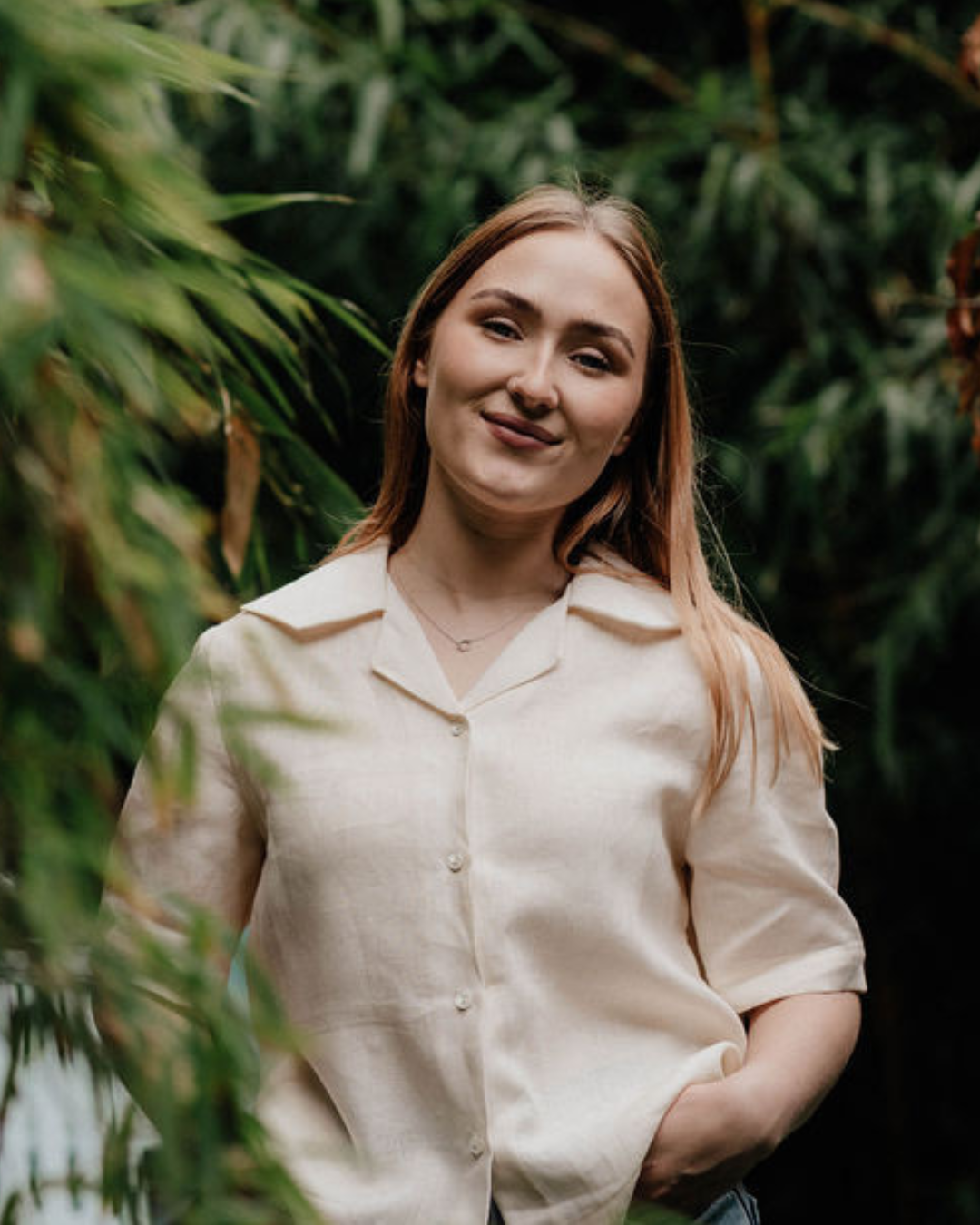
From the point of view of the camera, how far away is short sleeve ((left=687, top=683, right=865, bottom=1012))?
1480 millimetres

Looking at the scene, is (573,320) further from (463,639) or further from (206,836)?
(206,836)

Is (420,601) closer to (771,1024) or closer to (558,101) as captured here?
(771,1024)

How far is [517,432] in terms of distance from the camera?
4.77ft

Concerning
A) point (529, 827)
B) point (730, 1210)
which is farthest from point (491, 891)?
point (730, 1210)

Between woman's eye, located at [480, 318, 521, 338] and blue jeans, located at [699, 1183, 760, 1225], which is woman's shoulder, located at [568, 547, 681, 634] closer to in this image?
woman's eye, located at [480, 318, 521, 338]

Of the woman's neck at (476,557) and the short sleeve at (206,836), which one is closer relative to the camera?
the short sleeve at (206,836)

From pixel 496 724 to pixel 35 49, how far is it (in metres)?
0.73

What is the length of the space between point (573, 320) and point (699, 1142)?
0.59 meters

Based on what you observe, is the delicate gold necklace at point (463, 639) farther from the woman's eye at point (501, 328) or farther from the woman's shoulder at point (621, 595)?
the woman's eye at point (501, 328)

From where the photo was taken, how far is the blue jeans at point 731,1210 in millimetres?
1464

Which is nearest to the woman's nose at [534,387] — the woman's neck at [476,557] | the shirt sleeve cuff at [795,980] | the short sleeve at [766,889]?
the woman's neck at [476,557]

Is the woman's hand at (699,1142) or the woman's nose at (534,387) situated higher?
the woman's nose at (534,387)

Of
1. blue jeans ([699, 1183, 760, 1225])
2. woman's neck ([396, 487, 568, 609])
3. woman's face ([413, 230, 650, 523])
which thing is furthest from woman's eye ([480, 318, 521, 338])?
blue jeans ([699, 1183, 760, 1225])

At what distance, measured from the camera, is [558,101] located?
127 inches
